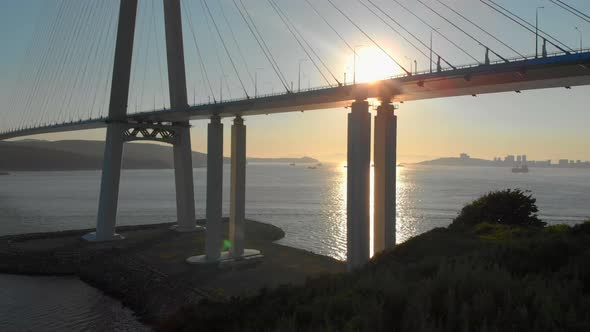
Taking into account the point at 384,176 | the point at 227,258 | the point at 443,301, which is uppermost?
the point at 384,176

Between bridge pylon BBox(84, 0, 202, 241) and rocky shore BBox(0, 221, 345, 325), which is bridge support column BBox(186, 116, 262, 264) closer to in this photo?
rocky shore BBox(0, 221, 345, 325)

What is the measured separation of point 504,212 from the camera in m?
25.4

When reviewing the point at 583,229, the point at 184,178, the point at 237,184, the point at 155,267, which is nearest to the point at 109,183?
the point at 184,178

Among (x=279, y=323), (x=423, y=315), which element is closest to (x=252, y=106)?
(x=279, y=323)

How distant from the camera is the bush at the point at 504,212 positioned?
25234mm

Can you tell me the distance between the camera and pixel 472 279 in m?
8.54

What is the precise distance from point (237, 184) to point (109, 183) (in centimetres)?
1294

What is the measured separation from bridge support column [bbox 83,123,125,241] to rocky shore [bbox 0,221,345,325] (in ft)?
4.29

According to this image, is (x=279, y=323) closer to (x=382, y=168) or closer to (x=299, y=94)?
(x=382, y=168)

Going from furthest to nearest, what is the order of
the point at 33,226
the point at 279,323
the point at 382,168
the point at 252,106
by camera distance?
the point at 33,226
the point at 252,106
the point at 382,168
the point at 279,323

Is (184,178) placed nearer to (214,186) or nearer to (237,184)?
(214,186)

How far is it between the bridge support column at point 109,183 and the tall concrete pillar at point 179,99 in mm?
4392

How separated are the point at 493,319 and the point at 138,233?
3448 cm

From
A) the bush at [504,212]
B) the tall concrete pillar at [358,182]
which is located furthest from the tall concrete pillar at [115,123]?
the bush at [504,212]
